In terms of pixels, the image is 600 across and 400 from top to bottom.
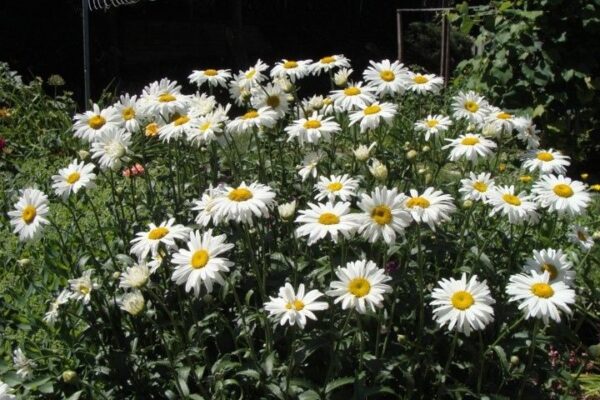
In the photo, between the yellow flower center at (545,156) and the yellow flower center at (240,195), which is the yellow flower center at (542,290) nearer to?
the yellow flower center at (545,156)

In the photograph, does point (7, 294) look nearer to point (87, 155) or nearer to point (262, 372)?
point (87, 155)

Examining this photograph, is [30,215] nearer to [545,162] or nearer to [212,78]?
[212,78]

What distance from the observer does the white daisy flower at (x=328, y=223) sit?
1.86 m

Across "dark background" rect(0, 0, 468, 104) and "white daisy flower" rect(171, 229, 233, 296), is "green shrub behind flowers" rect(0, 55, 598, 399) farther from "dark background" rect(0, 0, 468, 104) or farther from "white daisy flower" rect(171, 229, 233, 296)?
"dark background" rect(0, 0, 468, 104)

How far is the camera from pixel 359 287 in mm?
1798

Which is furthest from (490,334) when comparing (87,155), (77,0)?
(77,0)

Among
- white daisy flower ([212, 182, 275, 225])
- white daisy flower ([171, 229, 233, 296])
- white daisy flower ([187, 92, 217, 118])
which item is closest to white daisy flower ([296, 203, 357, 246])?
white daisy flower ([212, 182, 275, 225])

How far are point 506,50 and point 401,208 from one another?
3.70 metres

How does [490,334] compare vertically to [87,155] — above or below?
below

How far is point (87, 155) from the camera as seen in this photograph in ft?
8.04

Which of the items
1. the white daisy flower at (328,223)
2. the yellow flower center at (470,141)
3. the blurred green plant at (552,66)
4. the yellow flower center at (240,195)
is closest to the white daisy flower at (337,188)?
the white daisy flower at (328,223)

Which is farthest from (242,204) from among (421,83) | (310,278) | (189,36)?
(189,36)

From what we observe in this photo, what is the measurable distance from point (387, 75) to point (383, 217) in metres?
0.91

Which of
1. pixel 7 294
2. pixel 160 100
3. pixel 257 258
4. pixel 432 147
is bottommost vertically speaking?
pixel 7 294
